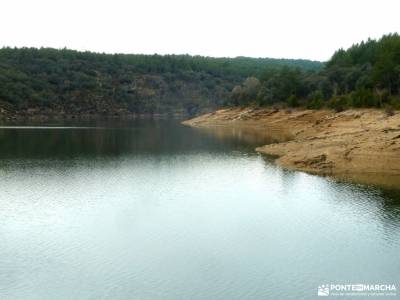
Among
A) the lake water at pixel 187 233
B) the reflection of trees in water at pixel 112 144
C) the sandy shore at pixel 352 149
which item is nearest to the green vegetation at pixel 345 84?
the sandy shore at pixel 352 149

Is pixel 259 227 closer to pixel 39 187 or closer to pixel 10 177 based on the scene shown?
pixel 39 187

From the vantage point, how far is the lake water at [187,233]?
83.9 feet

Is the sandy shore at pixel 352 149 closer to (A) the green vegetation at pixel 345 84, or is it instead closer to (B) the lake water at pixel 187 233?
(B) the lake water at pixel 187 233

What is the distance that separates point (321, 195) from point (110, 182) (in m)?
20.8

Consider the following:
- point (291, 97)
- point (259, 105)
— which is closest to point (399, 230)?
point (291, 97)

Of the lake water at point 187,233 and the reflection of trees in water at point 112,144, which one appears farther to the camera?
the reflection of trees in water at point 112,144

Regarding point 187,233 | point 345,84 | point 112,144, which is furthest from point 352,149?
point 345,84

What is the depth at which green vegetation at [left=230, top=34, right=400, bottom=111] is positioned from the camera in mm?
89312

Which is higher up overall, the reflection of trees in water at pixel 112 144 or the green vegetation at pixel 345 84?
the green vegetation at pixel 345 84

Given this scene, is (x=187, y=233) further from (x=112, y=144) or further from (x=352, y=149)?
(x=112, y=144)

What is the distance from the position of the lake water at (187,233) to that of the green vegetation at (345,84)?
3777 centimetres

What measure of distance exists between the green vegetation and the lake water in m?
37.8

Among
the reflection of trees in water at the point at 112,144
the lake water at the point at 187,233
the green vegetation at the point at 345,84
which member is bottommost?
the lake water at the point at 187,233

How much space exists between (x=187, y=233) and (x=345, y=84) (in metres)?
86.6
